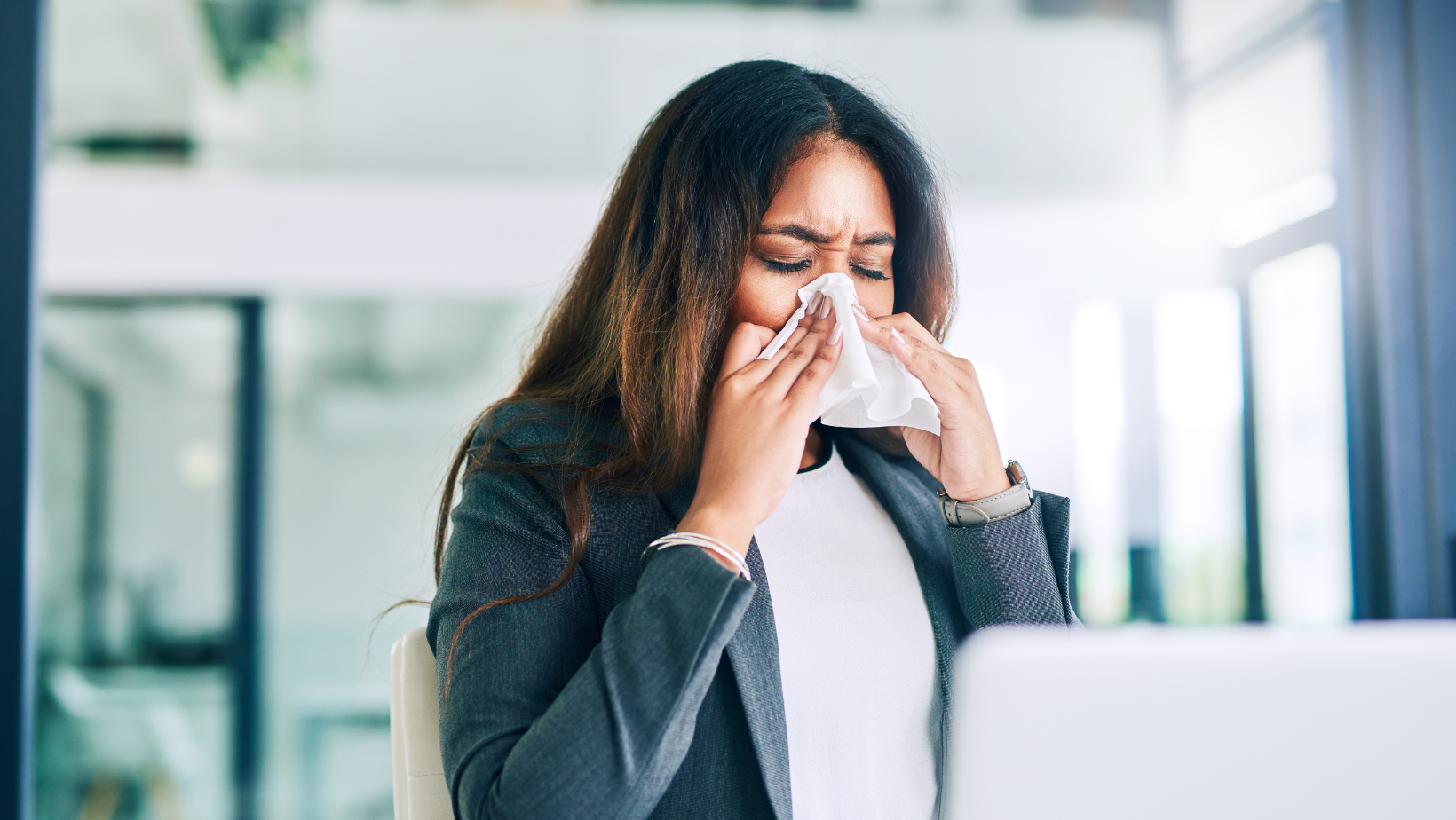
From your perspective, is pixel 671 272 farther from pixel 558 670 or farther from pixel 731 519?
pixel 558 670

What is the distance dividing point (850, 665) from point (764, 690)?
11 cm

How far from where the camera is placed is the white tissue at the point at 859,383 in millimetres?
1032

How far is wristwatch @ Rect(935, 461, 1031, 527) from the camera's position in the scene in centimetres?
109

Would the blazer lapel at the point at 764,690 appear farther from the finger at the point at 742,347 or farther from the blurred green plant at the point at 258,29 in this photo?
the blurred green plant at the point at 258,29

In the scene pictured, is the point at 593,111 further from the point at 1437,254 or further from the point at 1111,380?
the point at 1437,254

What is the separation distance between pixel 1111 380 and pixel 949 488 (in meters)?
2.56

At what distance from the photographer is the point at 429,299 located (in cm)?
333

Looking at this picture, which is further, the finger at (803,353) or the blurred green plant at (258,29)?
the blurred green plant at (258,29)

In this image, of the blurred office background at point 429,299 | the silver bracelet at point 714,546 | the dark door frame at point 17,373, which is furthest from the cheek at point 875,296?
the blurred office background at point 429,299

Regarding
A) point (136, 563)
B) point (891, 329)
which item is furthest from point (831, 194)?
point (136, 563)

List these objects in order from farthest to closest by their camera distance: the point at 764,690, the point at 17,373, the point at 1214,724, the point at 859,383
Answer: the point at 17,373 → the point at 859,383 → the point at 764,690 → the point at 1214,724

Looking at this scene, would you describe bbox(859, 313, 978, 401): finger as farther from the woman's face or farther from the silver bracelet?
the silver bracelet

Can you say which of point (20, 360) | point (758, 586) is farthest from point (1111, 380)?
point (20, 360)

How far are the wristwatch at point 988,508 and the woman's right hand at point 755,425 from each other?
8.9 inches
